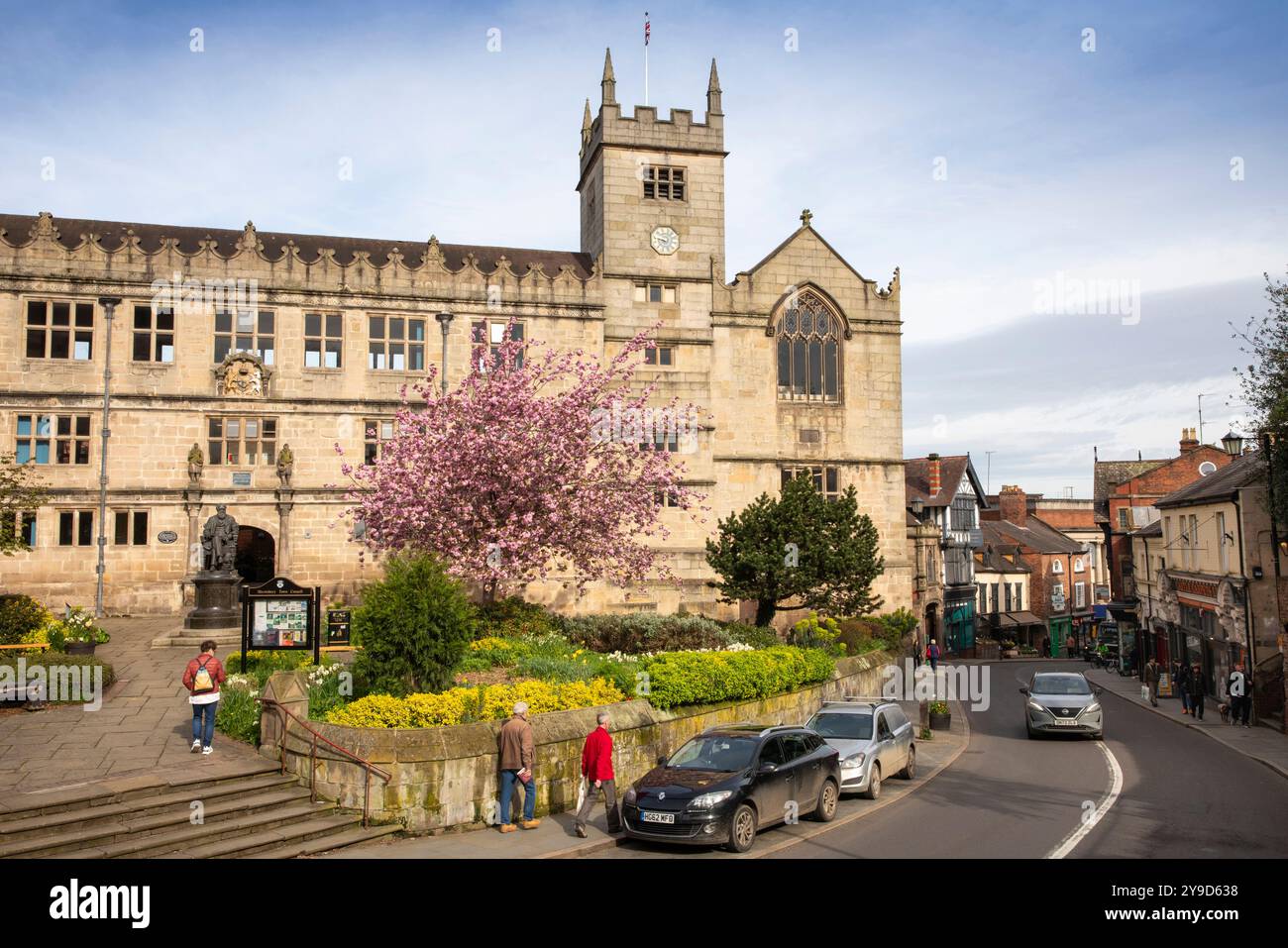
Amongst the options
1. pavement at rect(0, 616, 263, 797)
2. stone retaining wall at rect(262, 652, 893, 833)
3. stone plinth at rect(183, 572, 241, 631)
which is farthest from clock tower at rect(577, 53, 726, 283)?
stone retaining wall at rect(262, 652, 893, 833)

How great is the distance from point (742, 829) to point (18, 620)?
58.5ft

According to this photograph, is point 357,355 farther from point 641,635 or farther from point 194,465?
point 641,635

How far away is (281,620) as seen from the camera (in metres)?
19.6

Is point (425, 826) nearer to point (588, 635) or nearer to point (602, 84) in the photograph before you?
point (588, 635)

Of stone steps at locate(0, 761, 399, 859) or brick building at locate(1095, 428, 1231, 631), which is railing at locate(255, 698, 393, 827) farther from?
brick building at locate(1095, 428, 1231, 631)

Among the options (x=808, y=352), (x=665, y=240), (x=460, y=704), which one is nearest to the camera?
(x=460, y=704)

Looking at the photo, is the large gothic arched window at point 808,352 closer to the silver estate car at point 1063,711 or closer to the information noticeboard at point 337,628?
the silver estate car at point 1063,711

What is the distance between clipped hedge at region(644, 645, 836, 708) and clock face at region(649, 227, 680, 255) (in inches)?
802

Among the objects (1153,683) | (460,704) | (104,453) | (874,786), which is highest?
(104,453)

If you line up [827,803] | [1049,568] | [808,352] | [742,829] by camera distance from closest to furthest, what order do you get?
[742,829] < [827,803] < [808,352] < [1049,568]

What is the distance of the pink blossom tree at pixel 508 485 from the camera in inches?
991

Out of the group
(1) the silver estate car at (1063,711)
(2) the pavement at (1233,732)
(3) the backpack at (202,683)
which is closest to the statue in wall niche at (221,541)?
(3) the backpack at (202,683)

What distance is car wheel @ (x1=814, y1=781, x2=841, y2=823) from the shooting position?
16125 mm

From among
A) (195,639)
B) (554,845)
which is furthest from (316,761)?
(195,639)
